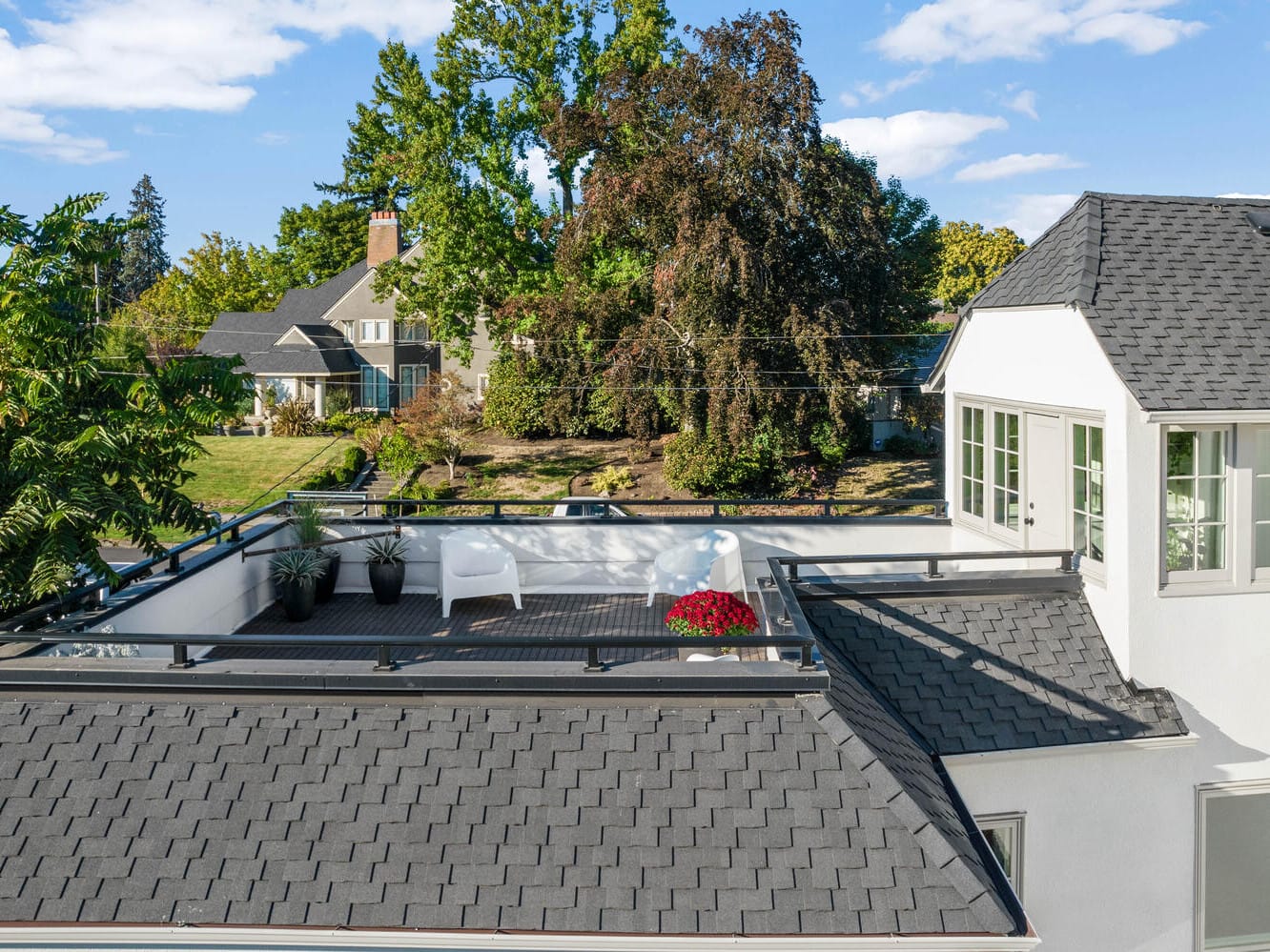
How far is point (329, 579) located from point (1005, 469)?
24.8 ft

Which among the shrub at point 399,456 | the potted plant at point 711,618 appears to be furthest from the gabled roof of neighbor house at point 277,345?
the potted plant at point 711,618

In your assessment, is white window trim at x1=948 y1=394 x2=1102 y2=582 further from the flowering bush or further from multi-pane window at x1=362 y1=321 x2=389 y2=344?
multi-pane window at x1=362 y1=321 x2=389 y2=344

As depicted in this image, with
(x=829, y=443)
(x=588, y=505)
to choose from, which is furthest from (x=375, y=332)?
(x=588, y=505)

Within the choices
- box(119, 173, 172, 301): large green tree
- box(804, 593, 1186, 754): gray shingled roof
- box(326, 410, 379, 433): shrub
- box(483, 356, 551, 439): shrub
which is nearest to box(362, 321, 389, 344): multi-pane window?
box(326, 410, 379, 433): shrub

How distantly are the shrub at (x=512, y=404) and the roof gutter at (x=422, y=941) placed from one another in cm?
2923

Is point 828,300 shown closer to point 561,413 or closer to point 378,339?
point 561,413

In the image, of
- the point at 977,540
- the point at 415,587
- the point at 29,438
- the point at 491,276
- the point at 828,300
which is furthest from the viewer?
the point at 491,276

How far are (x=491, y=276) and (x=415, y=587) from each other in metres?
22.2

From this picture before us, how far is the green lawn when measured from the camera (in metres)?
31.6

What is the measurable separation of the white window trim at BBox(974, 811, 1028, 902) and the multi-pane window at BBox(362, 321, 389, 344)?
43040mm

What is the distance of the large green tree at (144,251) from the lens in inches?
3199

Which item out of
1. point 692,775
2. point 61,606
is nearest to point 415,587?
point 61,606

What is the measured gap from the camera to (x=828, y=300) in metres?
26.0

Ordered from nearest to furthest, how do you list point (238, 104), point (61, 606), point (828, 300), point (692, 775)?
point (692, 775) < point (61, 606) < point (828, 300) < point (238, 104)
